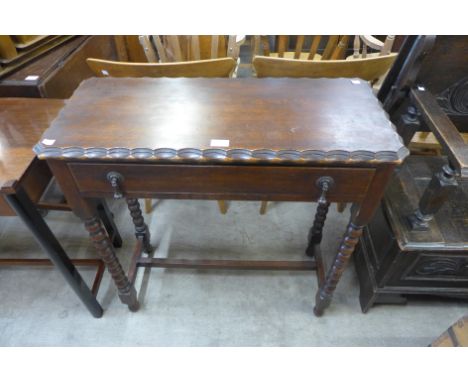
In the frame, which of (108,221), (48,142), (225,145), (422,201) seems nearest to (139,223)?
(108,221)

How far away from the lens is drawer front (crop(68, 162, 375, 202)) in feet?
2.23

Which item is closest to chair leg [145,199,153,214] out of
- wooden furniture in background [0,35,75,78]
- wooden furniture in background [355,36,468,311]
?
wooden furniture in background [0,35,75,78]

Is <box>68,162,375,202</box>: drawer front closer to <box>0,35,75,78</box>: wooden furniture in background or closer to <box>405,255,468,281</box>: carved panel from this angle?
<box>405,255,468,281</box>: carved panel

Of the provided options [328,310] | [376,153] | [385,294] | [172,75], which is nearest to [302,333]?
[328,310]

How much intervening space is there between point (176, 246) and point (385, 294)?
2.96 feet

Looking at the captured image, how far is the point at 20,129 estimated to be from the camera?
0.93 metres

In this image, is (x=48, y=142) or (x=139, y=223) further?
(x=139, y=223)

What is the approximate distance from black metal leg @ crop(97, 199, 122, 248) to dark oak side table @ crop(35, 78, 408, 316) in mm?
428

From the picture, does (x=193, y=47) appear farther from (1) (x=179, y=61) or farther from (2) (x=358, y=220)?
(2) (x=358, y=220)

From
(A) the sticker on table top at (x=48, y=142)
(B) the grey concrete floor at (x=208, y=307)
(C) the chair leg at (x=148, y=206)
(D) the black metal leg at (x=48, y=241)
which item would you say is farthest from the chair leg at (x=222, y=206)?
(A) the sticker on table top at (x=48, y=142)

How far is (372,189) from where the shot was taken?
72 cm

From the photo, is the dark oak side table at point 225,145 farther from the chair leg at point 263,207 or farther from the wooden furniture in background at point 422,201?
the chair leg at point 263,207

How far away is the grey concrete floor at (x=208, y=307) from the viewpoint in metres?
1.17

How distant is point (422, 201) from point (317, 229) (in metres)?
0.43
